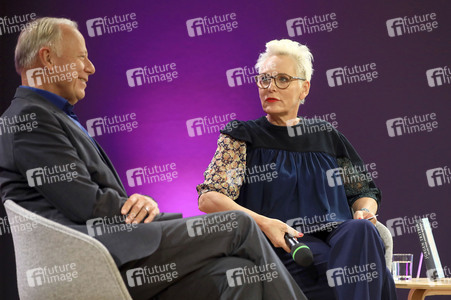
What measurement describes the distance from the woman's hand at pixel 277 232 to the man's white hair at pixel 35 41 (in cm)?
98

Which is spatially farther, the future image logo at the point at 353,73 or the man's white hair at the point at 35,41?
the future image logo at the point at 353,73

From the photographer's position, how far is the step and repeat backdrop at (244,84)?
407cm

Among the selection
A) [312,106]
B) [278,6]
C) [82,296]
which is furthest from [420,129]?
[82,296]

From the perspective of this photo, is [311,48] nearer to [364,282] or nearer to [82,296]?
[364,282]

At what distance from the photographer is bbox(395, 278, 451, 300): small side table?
8.90ft

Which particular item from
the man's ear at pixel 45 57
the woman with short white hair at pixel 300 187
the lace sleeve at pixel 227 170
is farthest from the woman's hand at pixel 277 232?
the man's ear at pixel 45 57

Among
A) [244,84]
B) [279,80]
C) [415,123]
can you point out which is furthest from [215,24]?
[279,80]

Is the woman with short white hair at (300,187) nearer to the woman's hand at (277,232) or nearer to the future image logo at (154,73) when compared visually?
the woman's hand at (277,232)

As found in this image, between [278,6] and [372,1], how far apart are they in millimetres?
733

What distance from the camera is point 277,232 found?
2.09m

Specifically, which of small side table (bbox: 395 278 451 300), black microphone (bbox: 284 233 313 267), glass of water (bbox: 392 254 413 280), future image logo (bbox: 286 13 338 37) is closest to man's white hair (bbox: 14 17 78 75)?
black microphone (bbox: 284 233 313 267)

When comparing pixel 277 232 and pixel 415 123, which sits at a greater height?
pixel 415 123

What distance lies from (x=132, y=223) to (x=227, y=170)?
775mm

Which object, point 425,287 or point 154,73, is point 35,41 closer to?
point 425,287
